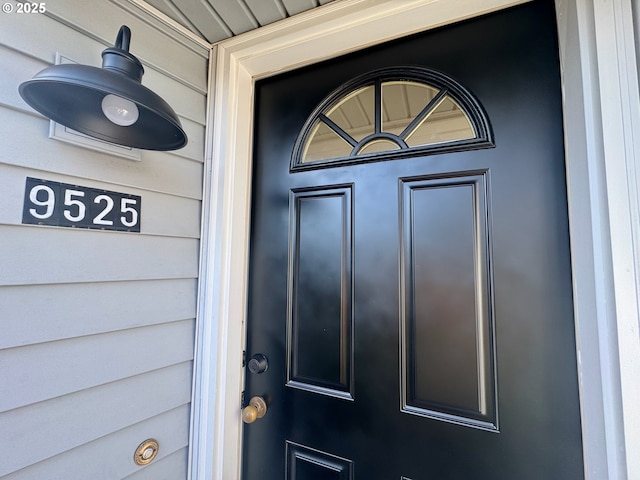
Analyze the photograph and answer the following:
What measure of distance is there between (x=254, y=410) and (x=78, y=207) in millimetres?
828

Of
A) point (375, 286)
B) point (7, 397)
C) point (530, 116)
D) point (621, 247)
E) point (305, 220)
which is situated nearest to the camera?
point (621, 247)

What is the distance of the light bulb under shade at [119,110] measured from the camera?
67 cm

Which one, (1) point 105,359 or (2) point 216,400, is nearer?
(1) point 105,359

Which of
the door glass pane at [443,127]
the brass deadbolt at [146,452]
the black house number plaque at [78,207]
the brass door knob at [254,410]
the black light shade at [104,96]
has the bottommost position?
the brass deadbolt at [146,452]

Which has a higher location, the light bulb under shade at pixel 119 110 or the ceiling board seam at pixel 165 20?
the ceiling board seam at pixel 165 20

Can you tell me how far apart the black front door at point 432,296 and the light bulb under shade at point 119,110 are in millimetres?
483

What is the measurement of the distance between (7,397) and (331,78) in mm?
1240

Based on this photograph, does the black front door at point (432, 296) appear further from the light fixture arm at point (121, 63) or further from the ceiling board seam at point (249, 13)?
the light fixture arm at point (121, 63)

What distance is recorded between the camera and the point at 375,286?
0.87 metres

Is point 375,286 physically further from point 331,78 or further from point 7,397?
point 7,397

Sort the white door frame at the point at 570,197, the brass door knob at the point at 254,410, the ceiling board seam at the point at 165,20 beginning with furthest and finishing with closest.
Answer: the brass door knob at the point at 254,410 < the ceiling board seam at the point at 165,20 < the white door frame at the point at 570,197

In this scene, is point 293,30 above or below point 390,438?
above

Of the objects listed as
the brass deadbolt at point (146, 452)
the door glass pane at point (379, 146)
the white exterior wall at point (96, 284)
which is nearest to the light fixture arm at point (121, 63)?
the white exterior wall at point (96, 284)

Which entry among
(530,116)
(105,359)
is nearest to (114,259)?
(105,359)
